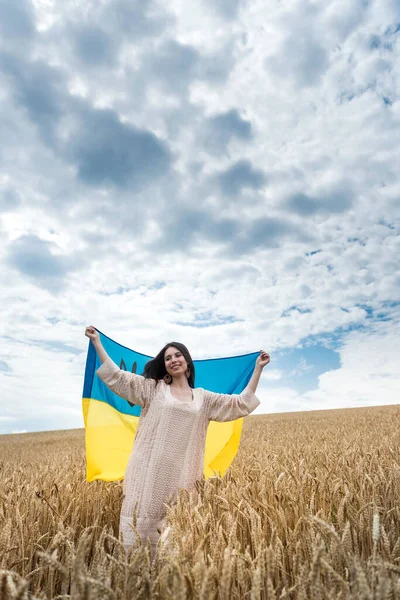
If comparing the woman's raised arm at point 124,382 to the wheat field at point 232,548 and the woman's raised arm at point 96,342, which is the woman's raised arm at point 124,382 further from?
the wheat field at point 232,548

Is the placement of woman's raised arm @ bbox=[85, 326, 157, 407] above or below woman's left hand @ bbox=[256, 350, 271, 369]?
below

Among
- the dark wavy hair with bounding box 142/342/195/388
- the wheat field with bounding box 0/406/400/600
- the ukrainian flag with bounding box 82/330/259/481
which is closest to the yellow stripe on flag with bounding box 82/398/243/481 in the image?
the ukrainian flag with bounding box 82/330/259/481

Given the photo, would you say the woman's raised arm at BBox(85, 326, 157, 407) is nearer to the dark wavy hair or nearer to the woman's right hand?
the woman's right hand

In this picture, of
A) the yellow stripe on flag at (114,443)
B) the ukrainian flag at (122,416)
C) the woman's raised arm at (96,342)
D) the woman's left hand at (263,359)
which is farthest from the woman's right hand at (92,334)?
Answer: the woman's left hand at (263,359)

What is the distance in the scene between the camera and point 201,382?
→ 16.9 feet

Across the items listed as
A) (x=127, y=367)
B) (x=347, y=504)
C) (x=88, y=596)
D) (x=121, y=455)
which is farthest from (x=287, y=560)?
(x=127, y=367)

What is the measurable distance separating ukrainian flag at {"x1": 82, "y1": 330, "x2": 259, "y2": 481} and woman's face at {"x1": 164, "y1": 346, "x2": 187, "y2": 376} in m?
1.12

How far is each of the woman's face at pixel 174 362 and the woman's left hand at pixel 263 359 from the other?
24.9 inches

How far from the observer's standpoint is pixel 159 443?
331cm

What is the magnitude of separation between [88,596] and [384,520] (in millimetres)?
1997

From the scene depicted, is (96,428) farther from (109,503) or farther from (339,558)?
(339,558)

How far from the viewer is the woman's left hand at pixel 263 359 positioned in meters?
3.78

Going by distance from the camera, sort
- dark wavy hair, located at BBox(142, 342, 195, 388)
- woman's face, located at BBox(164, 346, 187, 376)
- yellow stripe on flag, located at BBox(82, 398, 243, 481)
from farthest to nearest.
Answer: yellow stripe on flag, located at BBox(82, 398, 243, 481) → dark wavy hair, located at BBox(142, 342, 195, 388) → woman's face, located at BBox(164, 346, 187, 376)

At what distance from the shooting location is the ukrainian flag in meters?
4.38
